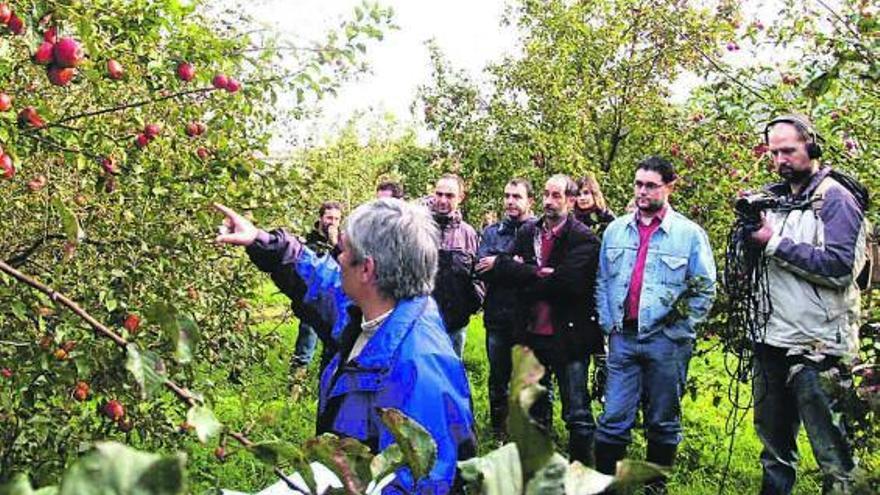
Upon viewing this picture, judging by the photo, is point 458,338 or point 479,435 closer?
point 479,435

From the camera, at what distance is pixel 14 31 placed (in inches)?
104

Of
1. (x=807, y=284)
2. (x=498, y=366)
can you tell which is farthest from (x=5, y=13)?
(x=498, y=366)

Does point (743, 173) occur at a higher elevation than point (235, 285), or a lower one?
higher

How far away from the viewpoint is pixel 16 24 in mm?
2592

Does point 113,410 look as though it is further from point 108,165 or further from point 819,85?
point 819,85

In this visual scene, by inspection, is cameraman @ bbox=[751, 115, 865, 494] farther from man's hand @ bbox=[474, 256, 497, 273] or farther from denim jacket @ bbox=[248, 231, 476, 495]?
man's hand @ bbox=[474, 256, 497, 273]

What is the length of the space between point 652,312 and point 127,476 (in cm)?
443

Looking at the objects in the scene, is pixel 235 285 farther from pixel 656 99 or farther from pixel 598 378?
pixel 656 99

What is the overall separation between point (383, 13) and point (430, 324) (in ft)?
4.60

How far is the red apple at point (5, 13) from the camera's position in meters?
2.56

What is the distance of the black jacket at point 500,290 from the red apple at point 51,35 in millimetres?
3656

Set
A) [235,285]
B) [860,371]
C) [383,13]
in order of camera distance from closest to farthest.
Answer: [860,371], [383,13], [235,285]

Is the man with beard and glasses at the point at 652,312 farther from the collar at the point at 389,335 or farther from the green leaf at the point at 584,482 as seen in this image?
the green leaf at the point at 584,482

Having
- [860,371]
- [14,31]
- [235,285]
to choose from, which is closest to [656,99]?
[235,285]
